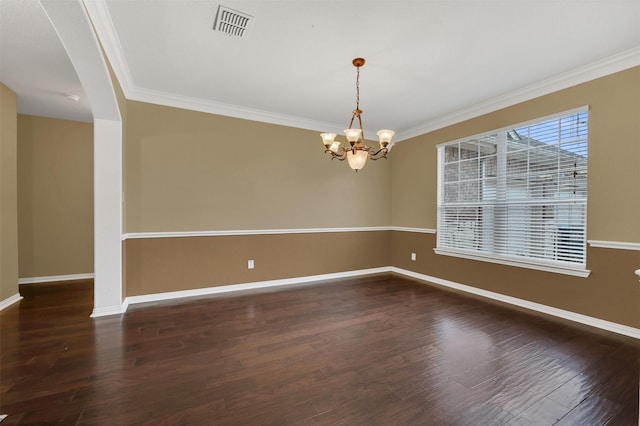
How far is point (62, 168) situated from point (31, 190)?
0.54 metres

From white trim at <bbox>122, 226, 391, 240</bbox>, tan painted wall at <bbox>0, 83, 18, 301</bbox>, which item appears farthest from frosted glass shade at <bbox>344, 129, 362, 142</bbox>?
tan painted wall at <bbox>0, 83, 18, 301</bbox>

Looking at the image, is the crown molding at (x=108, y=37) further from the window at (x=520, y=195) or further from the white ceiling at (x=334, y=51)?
the window at (x=520, y=195)

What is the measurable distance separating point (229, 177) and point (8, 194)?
2611mm

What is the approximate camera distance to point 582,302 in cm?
300

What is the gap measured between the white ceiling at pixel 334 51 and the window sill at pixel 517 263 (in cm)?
206

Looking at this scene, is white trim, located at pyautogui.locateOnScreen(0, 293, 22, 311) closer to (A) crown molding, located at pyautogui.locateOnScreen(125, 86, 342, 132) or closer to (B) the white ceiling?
(B) the white ceiling

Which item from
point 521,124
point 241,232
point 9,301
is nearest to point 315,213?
point 241,232

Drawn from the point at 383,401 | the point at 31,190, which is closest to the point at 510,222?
the point at 383,401

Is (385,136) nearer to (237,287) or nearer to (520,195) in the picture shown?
(520,195)

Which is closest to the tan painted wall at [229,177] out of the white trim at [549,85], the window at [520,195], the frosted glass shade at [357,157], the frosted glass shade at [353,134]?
the window at [520,195]

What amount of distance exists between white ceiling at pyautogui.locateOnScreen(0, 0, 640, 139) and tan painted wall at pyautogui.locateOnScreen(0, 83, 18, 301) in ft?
1.01

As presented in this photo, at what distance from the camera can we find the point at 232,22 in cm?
227

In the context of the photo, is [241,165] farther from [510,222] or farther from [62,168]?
Result: [510,222]

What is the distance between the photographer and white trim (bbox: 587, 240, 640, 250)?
2.65 metres
